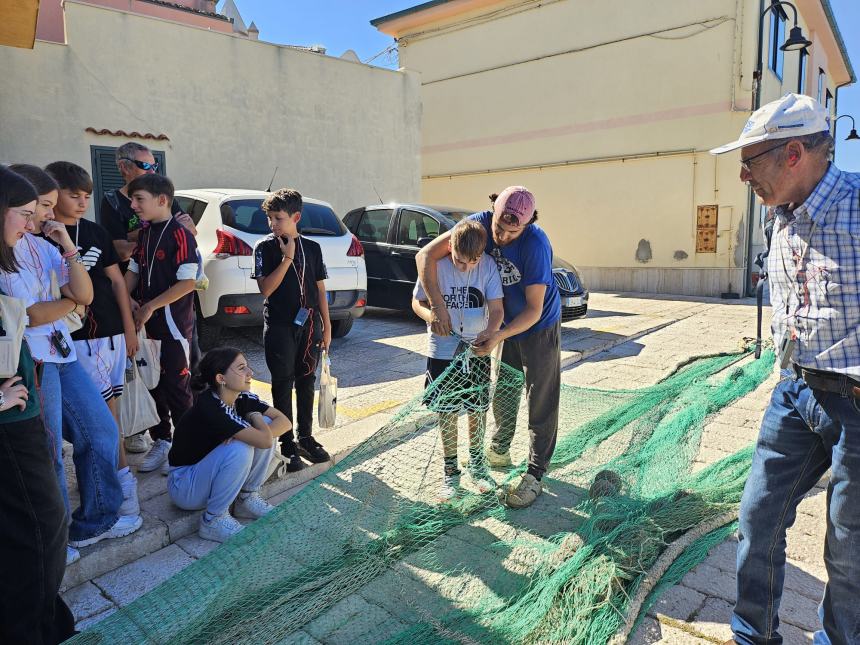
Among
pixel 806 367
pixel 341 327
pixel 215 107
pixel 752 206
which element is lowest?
pixel 341 327

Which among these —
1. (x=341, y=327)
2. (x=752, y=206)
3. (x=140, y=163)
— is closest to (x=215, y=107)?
(x=341, y=327)

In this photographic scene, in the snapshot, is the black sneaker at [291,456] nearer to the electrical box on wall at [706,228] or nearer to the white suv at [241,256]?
the white suv at [241,256]

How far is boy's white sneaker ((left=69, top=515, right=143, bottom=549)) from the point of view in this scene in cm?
277

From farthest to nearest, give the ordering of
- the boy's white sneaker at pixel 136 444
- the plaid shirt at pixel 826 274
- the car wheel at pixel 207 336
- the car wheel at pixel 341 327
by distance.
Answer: the car wheel at pixel 341 327, the car wheel at pixel 207 336, the boy's white sneaker at pixel 136 444, the plaid shirt at pixel 826 274

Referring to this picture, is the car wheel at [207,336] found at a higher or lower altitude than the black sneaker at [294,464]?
higher

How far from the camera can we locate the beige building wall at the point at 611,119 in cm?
1250

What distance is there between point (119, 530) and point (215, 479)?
0.46 m

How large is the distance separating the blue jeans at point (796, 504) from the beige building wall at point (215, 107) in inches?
351

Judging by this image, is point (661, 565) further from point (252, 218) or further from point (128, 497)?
point (252, 218)

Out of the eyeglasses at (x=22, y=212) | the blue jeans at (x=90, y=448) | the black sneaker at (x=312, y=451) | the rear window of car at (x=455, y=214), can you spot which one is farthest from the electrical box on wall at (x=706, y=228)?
the eyeglasses at (x=22, y=212)

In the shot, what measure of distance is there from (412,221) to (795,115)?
6.71 meters

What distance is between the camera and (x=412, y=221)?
27.5 feet

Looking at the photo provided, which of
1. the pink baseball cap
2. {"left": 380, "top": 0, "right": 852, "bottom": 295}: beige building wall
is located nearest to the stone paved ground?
the pink baseball cap

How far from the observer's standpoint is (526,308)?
3193mm
